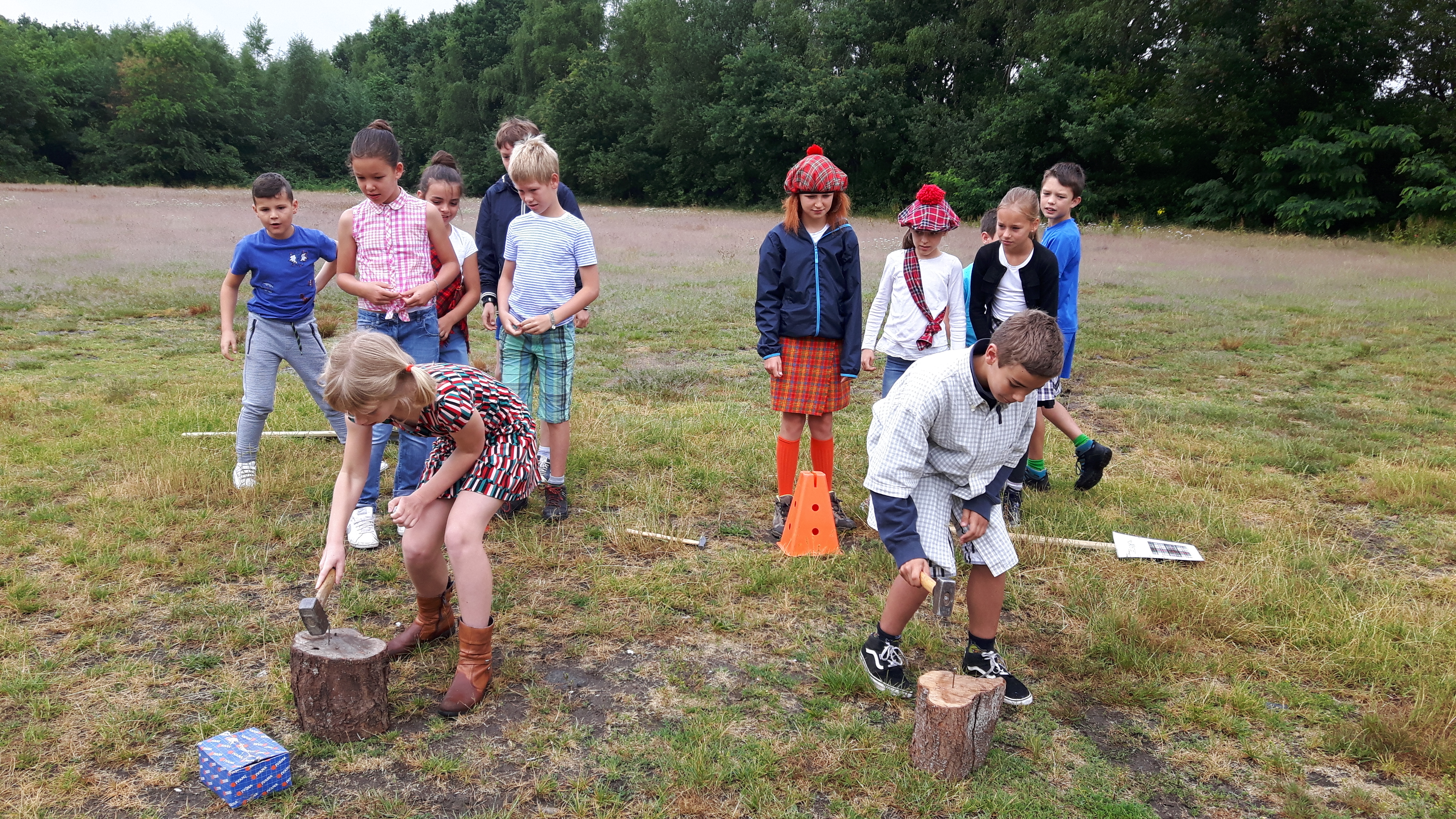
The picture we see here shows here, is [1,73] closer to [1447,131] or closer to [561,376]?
[561,376]

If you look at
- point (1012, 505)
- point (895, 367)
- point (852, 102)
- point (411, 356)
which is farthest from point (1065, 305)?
point (852, 102)

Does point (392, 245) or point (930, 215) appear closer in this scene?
point (392, 245)

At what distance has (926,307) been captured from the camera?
4.96 m

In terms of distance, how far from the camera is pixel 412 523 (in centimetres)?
325

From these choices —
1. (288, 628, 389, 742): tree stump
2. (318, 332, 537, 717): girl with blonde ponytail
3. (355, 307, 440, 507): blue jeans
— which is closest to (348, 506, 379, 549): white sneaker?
(355, 307, 440, 507): blue jeans

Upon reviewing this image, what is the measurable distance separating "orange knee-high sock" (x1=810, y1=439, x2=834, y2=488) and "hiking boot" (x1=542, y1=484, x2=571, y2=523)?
4.79 feet

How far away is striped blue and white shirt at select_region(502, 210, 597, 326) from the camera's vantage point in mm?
4855

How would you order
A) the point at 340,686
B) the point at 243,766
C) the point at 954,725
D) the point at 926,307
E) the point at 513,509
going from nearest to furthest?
the point at 243,766 < the point at 954,725 < the point at 340,686 < the point at 926,307 < the point at 513,509

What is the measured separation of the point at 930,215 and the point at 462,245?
266 cm

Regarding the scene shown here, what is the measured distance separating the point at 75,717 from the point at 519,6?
260ft

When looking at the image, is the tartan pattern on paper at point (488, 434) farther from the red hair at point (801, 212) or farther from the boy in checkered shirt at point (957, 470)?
the red hair at point (801, 212)

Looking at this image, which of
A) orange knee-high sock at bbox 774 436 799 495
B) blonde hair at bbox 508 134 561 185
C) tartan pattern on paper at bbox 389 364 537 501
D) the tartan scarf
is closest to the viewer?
tartan pattern on paper at bbox 389 364 537 501

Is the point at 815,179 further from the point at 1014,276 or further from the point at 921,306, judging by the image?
the point at 1014,276

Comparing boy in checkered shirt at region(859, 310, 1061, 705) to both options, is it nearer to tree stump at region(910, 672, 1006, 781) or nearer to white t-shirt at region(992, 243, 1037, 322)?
tree stump at region(910, 672, 1006, 781)
